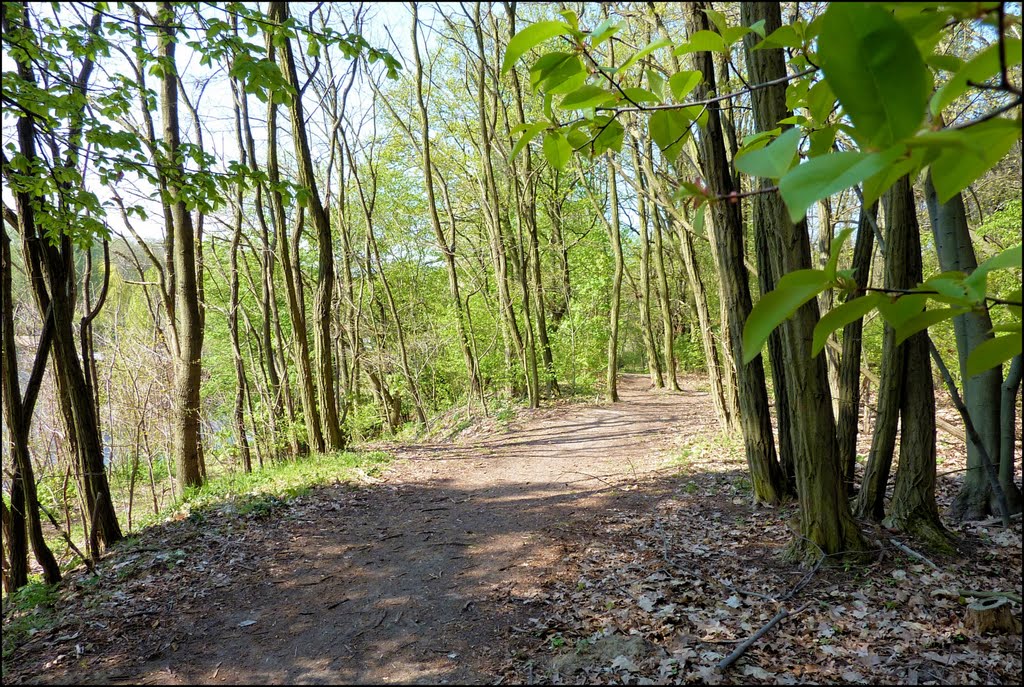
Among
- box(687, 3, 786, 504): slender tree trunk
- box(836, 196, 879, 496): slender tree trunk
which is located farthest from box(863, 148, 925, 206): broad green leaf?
box(687, 3, 786, 504): slender tree trunk

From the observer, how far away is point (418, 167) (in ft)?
56.9

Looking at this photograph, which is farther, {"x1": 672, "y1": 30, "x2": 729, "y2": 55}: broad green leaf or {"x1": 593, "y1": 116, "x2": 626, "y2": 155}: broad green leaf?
{"x1": 593, "y1": 116, "x2": 626, "y2": 155}: broad green leaf

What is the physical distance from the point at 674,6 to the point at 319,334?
26.2 ft

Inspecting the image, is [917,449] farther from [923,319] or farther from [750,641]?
[923,319]

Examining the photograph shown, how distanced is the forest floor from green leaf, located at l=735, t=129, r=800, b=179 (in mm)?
2718

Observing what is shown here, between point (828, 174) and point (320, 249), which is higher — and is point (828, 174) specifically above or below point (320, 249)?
below

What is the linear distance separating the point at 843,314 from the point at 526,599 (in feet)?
12.0

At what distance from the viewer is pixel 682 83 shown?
107 centimetres

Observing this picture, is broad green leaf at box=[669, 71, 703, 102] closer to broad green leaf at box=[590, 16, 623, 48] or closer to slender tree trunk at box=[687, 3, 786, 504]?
broad green leaf at box=[590, 16, 623, 48]

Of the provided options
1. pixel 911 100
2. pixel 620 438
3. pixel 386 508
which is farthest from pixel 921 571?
pixel 620 438

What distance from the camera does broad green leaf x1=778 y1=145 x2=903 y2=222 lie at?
1.66 ft

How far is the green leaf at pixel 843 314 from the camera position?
0.71 meters

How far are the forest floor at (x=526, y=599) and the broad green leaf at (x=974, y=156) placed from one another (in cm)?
265

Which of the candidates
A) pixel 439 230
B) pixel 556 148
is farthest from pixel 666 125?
pixel 439 230
